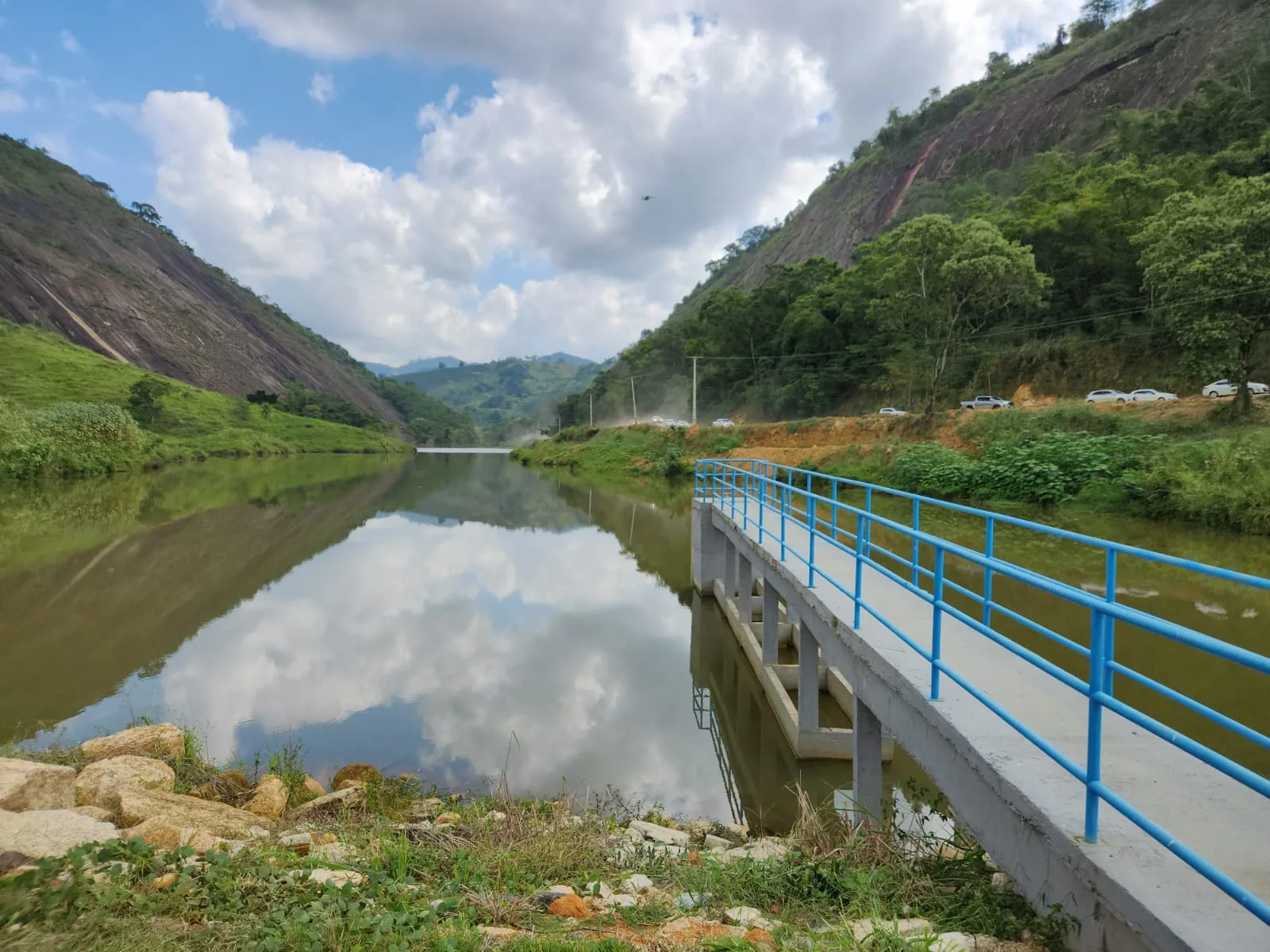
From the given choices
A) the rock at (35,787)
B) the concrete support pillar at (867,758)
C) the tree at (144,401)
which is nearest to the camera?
the rock at (35,787)

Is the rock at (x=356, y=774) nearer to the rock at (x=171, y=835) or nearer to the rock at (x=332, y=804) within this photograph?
the rock at (x=332, y=804)

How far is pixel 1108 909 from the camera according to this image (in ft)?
7.96

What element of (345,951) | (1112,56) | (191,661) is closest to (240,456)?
(191,661)

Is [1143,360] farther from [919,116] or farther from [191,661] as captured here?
[919,116]

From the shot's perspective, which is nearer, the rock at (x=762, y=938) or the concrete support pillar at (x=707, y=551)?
the rock at (x=762, y=938)

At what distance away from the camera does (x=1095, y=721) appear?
8.29 ft

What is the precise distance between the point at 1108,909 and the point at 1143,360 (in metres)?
39.5

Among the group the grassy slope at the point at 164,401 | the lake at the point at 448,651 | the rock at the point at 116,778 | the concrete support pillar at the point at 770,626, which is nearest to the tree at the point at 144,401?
the grassy slope at the point at 164,401

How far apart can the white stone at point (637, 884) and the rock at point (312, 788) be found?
3.56 metres

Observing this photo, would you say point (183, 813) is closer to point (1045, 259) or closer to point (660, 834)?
point (660, 834)

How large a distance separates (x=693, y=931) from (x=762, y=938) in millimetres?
339

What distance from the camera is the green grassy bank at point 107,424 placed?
3466 cm

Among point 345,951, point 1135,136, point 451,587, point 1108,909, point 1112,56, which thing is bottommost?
point 451,587

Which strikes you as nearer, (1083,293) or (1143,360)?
(1143,360)
